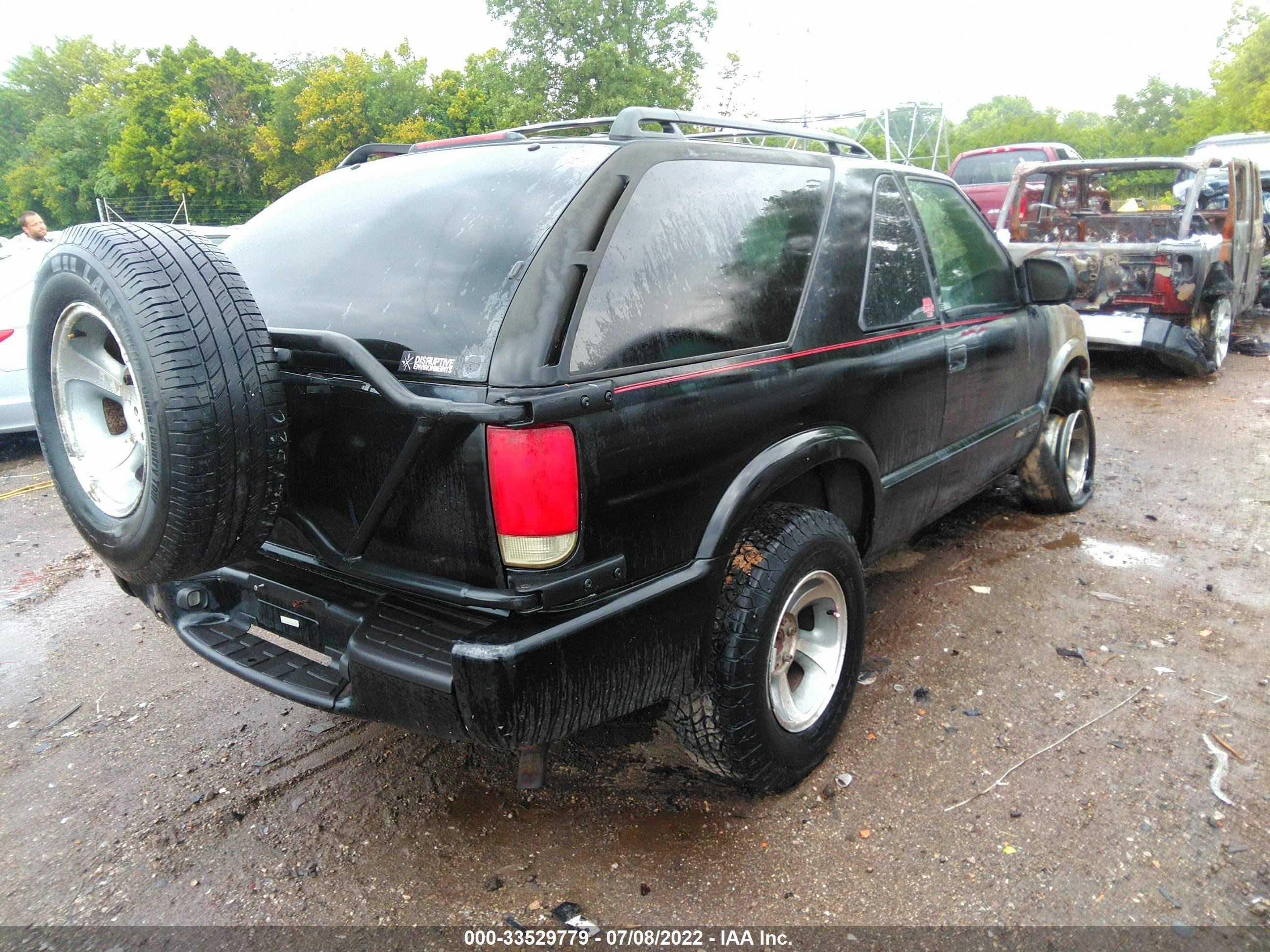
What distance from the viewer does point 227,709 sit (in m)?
3.08

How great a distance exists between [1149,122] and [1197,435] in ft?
163

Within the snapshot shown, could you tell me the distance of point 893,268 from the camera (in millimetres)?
3061

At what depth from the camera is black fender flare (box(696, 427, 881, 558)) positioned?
2.21 metres

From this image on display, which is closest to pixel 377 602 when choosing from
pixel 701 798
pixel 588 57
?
pixel 701 798

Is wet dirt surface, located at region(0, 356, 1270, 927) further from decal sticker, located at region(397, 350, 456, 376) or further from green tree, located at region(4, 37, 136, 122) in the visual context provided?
green tree, located at region(4, 37, 136, 122)

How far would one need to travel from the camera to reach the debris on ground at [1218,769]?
2514 mm

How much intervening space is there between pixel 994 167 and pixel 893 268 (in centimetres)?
1375

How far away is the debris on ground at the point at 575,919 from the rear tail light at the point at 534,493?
931 millimetres

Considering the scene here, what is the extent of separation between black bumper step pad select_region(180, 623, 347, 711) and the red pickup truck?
1410 cm

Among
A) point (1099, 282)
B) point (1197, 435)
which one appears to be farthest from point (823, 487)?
point (1099, 282)

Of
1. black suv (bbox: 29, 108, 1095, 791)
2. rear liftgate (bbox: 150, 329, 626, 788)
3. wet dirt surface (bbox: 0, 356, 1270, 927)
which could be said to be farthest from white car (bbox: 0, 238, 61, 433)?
rear liftgate (bbox: 150, 329, 626, 788)

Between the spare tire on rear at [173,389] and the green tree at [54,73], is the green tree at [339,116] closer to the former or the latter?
the green tree at [54,73]

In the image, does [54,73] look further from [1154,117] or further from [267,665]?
[267,665]

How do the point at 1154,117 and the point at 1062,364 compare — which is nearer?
the point at 1062,364
